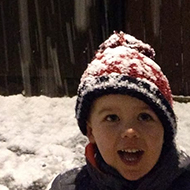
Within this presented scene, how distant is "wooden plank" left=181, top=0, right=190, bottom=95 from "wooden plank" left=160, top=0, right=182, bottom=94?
1.4 inches

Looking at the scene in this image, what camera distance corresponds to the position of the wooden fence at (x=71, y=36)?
459 cm

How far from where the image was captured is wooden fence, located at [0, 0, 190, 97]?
4594 millimetres

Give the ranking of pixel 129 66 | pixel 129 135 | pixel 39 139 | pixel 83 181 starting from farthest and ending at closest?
pixel 39 139 → pixel 83 181 → pixel 129 66 → pixel 129 135

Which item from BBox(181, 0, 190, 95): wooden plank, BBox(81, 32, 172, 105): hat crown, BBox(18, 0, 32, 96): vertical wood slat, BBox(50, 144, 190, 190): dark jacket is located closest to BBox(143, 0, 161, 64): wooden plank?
BBox(181, 0, 190, 95): wooden plank

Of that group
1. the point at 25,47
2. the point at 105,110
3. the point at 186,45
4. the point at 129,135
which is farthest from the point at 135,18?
the point at 129,135

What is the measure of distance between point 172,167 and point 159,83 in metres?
0.34

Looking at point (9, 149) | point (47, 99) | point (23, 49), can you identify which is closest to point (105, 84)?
point (9, 149)

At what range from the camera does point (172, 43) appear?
463 cm

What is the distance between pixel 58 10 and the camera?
4.79 metres

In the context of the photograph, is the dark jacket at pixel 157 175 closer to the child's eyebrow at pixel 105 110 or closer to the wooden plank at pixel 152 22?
the child's eyebrow at pixel 105 110

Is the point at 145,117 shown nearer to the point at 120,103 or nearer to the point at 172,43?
the point at 120,103

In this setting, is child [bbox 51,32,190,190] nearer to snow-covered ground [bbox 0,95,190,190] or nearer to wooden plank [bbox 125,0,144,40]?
snow-covered ground [bbox 0,95,190,190]

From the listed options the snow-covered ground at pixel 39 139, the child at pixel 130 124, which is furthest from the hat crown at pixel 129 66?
the snow-covered ground at pixel 39 139

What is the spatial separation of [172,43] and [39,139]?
1541 mm
